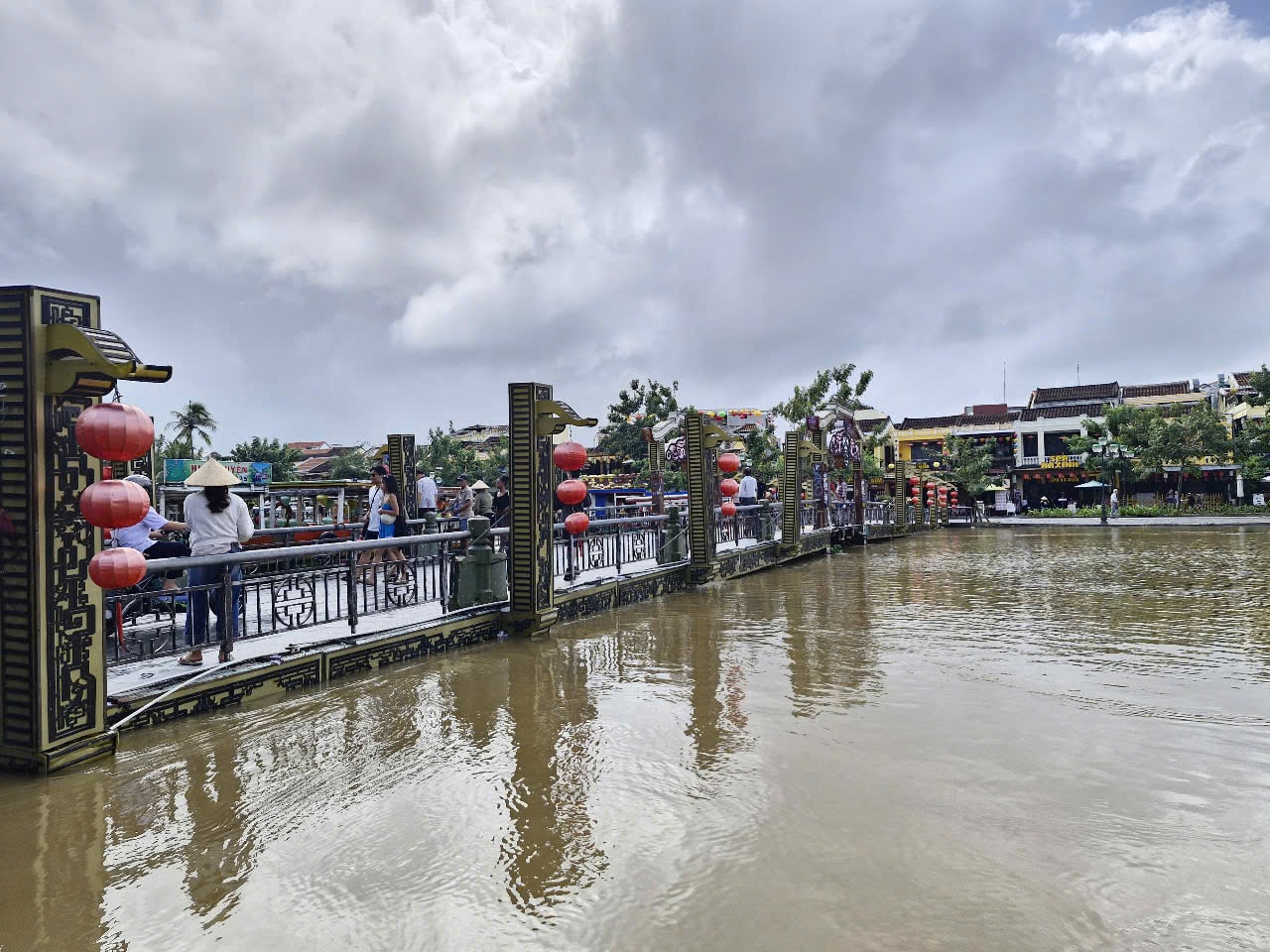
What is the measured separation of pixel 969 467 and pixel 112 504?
42669mm

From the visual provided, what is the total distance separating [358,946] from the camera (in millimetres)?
2877

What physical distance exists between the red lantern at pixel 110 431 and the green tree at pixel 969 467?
140 feet

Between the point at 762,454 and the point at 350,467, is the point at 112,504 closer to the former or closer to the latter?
the point at 762,454

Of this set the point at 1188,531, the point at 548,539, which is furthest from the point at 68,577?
the point at 1188,531

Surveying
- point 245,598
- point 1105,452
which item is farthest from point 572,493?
point 1105,452

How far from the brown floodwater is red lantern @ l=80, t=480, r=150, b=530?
151 centimetres

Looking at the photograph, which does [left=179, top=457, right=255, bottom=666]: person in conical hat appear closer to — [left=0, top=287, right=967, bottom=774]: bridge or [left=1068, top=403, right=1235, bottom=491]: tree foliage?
[left=0, top=287, right=967, bottom=774]: bridge

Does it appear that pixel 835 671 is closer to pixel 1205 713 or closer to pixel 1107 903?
pixel 1205 713

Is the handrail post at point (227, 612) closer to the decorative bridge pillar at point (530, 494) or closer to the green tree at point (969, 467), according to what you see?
the decorative bridge pillar at point (530, 494)

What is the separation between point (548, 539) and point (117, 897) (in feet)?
19.5

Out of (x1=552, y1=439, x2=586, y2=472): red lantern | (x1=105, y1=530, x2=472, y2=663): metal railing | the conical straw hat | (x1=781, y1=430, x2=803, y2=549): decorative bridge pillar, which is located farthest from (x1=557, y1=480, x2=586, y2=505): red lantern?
(x1=781, y1=430, x2=803, y2=549): decorative bridge pillar

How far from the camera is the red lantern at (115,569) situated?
439 centimetres

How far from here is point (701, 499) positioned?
45.3ft

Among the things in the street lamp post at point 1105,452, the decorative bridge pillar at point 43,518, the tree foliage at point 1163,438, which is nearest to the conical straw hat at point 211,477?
the decorative bridge pillar at point 43,518
